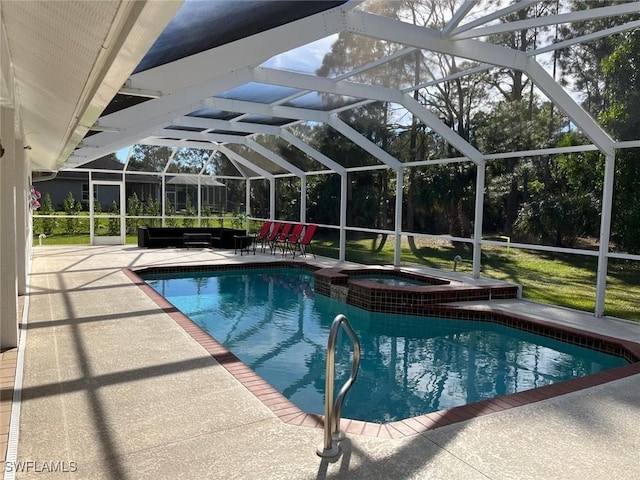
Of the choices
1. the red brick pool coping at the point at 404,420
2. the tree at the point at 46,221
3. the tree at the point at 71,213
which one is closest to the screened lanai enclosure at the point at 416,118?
the red brick pool coping at the point at 404,420

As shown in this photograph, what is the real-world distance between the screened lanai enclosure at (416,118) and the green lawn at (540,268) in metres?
0.07

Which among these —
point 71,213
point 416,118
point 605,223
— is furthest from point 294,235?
point 71,213

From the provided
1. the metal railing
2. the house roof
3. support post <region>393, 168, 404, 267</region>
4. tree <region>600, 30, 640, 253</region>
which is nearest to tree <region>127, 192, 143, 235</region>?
the house roof

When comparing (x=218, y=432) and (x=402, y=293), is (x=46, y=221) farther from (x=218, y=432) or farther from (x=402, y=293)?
(x=218, y=432)

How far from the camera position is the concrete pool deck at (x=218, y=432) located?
2.77 metres

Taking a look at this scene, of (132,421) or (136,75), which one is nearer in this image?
(132,421)

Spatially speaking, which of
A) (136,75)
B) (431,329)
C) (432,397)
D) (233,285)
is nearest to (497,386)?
(432,397)

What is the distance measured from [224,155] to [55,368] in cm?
1401

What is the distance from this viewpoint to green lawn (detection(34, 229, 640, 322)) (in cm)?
1034

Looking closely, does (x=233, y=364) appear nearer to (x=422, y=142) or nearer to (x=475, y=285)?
(x=475, y=285)

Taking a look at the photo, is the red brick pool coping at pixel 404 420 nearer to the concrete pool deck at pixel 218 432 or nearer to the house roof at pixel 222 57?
the concrete pool deck at pixel 218 432

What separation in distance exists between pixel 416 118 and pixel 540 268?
5.17 m

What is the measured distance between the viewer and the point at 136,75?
159 inches

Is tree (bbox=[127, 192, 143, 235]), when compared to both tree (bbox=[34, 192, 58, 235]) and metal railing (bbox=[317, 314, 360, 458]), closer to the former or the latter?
tree (bbox=[34, 192, 58, 235])
